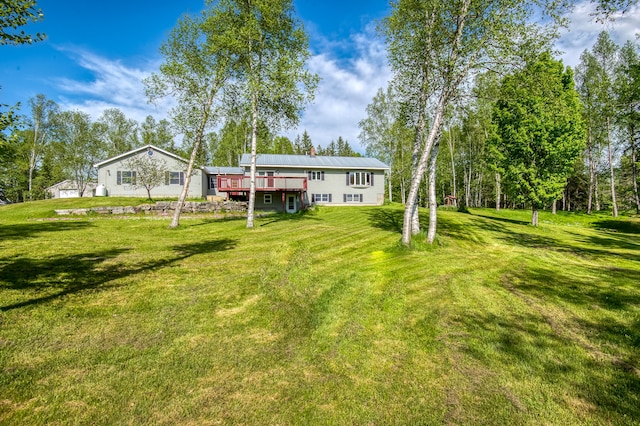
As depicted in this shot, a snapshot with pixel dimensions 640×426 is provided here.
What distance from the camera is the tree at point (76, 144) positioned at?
39281 mm

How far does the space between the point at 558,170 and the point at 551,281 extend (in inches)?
636

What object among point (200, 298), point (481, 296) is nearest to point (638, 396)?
point (481, 296)

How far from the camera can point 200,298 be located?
575 centimetres

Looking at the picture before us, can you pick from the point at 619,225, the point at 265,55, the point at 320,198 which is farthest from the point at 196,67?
the point at 619,225

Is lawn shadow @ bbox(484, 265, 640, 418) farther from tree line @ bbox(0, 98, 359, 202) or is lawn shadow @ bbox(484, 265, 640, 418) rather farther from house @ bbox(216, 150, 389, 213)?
tree line @ bbox(0, 98, 359, 202)

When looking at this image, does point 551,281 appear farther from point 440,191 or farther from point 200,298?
point 440,191

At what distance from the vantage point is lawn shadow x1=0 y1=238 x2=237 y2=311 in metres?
5.70

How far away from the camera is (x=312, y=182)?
31062 mm

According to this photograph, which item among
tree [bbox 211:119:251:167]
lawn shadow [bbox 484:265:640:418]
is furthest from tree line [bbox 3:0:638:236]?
tree [bbox 211:119:251:167]

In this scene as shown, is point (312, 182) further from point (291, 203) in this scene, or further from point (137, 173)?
point (137, 173)

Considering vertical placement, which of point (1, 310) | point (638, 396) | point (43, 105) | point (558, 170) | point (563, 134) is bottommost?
point (638, 396)

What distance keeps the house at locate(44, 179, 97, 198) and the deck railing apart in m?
27.3

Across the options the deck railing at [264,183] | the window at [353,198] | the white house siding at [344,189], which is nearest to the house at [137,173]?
the deck railing at [264,183]

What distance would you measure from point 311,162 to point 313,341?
28.5m
